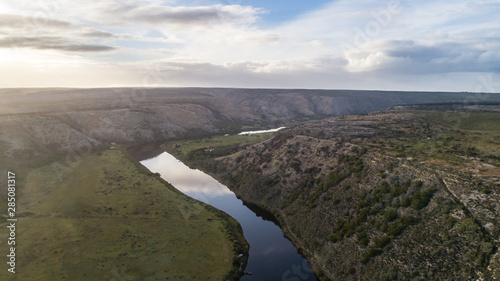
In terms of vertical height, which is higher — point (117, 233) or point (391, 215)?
point (391, 215)

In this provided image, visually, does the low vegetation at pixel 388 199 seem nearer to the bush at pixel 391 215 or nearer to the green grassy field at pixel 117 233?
the bush at pixel 391 215

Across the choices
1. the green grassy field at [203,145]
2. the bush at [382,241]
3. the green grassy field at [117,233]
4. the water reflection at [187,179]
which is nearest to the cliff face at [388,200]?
the bush at [382,241]

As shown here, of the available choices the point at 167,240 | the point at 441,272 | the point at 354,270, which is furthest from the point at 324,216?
the point at 167,240

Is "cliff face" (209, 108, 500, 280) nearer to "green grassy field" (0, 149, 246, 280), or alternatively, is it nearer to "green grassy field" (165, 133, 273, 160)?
"green grassy field" (0, 149, 246, 280)

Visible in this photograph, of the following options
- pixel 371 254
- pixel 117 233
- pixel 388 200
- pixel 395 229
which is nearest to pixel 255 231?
pixel 371 254

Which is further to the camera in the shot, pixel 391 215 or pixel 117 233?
pixel 117 233

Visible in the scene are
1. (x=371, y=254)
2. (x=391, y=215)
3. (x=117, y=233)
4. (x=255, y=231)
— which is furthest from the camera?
(x=255, y=231)

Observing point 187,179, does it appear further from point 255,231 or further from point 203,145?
point 203,145
